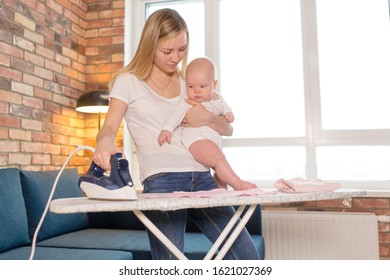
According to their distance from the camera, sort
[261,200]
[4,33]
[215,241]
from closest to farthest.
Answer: [261,200]
[215,241]
[4,33]

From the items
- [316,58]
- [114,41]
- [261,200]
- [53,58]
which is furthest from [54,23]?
[261,200]

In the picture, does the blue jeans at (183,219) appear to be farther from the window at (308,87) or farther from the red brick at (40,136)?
the window at (308,87)

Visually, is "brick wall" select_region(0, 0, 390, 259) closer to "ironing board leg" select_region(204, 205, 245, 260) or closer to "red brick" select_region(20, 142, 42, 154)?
"red brick" select_region(20, 142, 42, 154)

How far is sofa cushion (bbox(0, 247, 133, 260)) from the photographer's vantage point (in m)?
1.83

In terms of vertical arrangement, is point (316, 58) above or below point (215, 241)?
above

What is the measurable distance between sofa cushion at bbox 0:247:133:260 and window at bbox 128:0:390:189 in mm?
1398

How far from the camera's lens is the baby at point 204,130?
1256 millimetres

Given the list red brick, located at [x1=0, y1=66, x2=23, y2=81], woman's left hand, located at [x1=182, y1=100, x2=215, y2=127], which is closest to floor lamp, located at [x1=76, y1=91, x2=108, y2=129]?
red brick, located at [x1=0, y1=66, x2=23, y2=81]

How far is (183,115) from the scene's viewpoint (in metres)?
1.30

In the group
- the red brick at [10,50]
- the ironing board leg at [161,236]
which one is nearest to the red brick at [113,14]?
the red brick at [10,50]

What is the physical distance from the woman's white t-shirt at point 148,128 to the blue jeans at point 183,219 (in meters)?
0.03

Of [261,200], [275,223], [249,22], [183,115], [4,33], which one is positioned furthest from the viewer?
[249,22]

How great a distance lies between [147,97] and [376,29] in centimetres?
238

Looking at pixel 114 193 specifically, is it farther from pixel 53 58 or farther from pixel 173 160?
pixel 53 58
